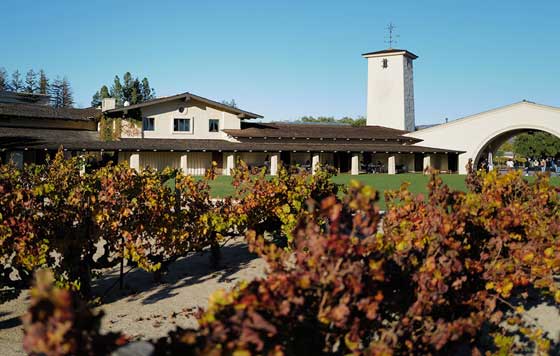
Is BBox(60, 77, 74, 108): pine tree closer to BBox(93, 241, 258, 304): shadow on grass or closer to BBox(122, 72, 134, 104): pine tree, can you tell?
BBox(122, 72, 134, 104): pine tree

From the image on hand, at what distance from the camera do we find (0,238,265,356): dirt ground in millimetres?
8195

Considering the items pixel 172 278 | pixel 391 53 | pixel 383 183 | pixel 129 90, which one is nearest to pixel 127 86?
pixel 129 90

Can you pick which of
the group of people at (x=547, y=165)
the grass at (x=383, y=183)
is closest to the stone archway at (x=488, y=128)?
the group of people at (x=547, y=165)

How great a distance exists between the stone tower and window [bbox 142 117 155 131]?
27.6 metres

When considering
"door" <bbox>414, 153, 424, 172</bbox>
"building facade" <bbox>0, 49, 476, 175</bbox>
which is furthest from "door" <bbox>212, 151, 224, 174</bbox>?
"door" <bbox>414, 153, 424, 172</bbox>

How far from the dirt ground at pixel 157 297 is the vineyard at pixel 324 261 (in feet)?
1.81

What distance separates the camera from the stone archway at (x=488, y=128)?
4409cm

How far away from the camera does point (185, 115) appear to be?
44.3 m

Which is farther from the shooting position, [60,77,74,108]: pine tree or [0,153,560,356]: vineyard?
[60,77,74,108]: pine tree

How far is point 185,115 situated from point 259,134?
651 centimetres

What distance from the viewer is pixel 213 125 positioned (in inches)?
1788

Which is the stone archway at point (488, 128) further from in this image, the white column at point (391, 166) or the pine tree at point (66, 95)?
the pine tree at point (66, 95)

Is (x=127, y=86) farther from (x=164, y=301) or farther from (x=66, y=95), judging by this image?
(x=164, y=301)

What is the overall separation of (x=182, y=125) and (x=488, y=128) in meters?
27.3
